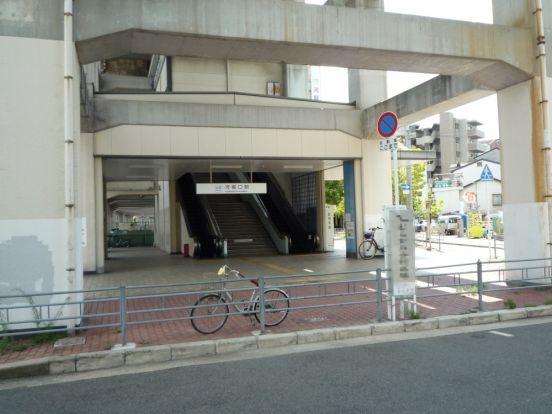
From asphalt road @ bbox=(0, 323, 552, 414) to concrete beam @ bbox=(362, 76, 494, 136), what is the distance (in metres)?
8.31

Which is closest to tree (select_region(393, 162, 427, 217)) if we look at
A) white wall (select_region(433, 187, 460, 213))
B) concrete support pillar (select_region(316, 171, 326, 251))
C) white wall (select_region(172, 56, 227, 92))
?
concrete support pillar (select_region(316, 171, 326, 251))

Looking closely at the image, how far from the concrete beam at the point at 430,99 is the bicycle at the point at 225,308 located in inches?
327

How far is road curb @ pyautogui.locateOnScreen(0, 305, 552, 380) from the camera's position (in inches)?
224

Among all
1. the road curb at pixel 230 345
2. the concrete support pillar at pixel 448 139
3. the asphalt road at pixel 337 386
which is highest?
the concrete support pillar at pixel 448 139

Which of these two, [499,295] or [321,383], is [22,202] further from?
[499,295]

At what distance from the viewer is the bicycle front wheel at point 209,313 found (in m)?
6.92

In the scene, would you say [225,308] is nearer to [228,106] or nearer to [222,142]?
[222,142]

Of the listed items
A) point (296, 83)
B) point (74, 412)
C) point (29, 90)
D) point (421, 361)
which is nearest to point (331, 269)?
point (421, 361)

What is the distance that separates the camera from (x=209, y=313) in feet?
23.8

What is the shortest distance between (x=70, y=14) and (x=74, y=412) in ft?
19.4

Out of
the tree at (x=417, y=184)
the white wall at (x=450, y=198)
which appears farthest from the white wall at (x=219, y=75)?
the white wall at (x=450, y=198)

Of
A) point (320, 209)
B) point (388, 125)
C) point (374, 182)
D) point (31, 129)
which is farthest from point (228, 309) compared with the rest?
point (320, 209)

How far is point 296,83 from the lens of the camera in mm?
25109

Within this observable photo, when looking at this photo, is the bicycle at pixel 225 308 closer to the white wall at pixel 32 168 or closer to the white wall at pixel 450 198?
the white wall at pixel 32 168
